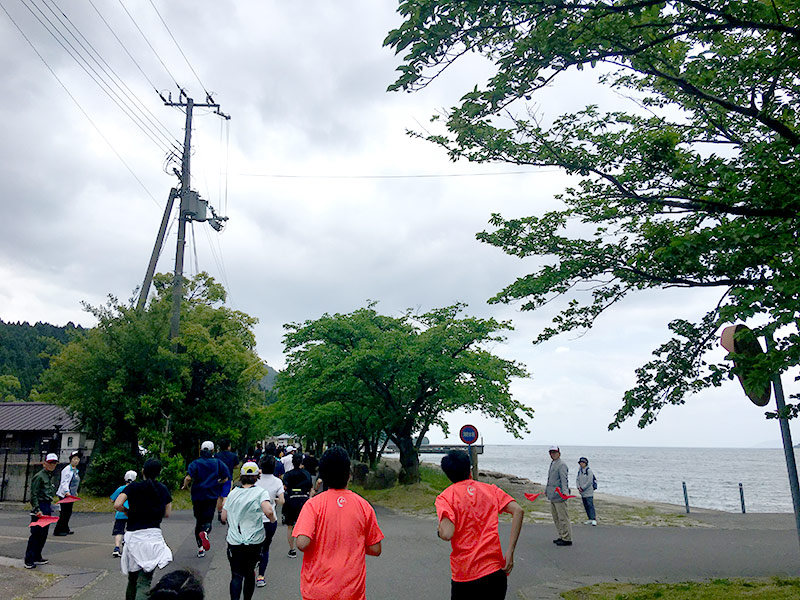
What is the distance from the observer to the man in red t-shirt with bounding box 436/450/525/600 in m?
4.15

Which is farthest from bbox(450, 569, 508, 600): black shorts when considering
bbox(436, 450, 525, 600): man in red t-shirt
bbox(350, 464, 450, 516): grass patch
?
bbox(350, 464, 450, 516): grass patch

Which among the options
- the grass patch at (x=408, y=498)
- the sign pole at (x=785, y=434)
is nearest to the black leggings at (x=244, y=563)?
the sign pole at (x=785, y=434)

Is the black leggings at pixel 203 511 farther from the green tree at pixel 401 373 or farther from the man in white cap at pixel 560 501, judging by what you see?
the green tree at pixel 401 373

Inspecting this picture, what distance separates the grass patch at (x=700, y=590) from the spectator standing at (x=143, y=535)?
4.60 m

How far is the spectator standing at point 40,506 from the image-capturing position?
833 centimetres

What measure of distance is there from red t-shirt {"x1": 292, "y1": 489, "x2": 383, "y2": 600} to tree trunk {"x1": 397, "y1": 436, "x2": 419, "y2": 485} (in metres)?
18.7

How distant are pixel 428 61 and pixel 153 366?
1595 cm

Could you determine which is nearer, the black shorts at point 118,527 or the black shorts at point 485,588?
the black shorts at point 485,588

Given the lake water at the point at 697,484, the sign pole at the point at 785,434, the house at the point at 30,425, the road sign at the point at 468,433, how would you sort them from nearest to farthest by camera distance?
the sign pole at the point at 785,434
the road sign at the point at 468,433
the house at the point at 30,425
the lake water at the point at 697,484

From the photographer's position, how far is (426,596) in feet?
23.0

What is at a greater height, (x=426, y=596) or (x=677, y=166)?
(x=677, y=166)

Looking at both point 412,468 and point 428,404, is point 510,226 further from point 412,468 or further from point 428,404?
point 412,468

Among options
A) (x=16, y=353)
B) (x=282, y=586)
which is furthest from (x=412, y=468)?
(x=16, y=353)

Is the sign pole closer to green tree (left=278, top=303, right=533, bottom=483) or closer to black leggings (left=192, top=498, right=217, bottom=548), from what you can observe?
black leggings (left=192, top=498, right=217, bottom=548)
